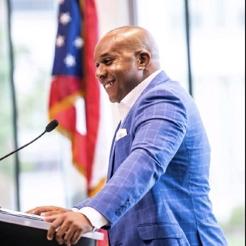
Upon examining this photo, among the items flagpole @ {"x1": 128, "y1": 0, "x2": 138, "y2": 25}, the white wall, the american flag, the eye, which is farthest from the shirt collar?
flagpole @ {"x1": 128, "y1": 0, "x2": 138, "y2": 25}

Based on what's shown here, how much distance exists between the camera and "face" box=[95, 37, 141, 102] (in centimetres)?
203

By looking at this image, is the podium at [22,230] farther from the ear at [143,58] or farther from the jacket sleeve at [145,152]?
the ear at [143,58]

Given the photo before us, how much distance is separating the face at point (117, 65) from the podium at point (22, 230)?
2.03ft

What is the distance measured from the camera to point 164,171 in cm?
173

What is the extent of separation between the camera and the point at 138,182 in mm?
1642

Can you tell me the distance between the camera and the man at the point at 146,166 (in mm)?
1619

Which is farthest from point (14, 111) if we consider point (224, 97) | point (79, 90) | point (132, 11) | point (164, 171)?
point (164, 171)

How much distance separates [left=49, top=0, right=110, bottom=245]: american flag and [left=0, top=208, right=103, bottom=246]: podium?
8.47 feet

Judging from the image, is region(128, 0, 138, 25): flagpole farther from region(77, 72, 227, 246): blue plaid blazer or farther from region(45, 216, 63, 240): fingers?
region(45, 216, 63, 240): fingers

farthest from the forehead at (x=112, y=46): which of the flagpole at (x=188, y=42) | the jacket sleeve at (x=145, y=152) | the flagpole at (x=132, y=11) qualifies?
the flagpole at (x=188, y=42)

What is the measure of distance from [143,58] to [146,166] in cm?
52

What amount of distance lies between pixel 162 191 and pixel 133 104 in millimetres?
285

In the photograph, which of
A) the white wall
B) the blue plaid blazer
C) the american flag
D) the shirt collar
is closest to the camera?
the blue plaid blazer

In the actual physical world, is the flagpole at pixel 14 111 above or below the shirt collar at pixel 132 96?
below
